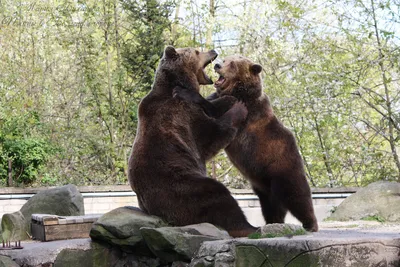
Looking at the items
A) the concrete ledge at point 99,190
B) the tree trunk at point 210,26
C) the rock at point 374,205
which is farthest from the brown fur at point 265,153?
the tree trunk at point 210,26

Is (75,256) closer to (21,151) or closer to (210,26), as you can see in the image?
(21,151)

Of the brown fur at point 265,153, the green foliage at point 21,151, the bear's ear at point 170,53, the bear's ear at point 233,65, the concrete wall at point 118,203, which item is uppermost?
the bear's ear at point 170,53

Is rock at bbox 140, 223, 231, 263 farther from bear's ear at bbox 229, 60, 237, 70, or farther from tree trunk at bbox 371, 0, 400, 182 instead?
tree trunk at bbox 371, 0, 400, 182

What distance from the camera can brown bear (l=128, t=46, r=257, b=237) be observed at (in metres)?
→ 6.24

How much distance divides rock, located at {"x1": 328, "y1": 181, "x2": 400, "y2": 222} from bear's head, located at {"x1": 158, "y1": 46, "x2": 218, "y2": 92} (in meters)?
4.75

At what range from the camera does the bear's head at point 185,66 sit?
6637 millimetres

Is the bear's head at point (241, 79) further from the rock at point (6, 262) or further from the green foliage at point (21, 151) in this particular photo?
the green foliage at point (21, 151)

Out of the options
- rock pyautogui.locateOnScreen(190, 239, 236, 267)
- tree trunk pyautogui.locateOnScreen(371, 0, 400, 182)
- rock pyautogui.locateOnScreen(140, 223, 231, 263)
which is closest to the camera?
rock pyautogui.locateOnScreen(190, 239, 236, 267)

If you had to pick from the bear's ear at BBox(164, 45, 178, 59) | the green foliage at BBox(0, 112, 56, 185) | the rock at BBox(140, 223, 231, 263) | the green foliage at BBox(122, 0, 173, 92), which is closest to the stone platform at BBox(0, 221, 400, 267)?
the rock at BBox(140, 223, 231, 263)

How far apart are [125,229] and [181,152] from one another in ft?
3.00

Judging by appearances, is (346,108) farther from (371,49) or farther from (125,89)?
(125,89)

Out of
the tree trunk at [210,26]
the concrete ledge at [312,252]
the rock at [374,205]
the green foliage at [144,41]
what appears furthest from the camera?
the tree trunk at [210,26]

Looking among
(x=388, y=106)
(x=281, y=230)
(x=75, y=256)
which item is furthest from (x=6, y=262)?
(x=388, y=106)

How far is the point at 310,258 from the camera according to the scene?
16.1 ft
